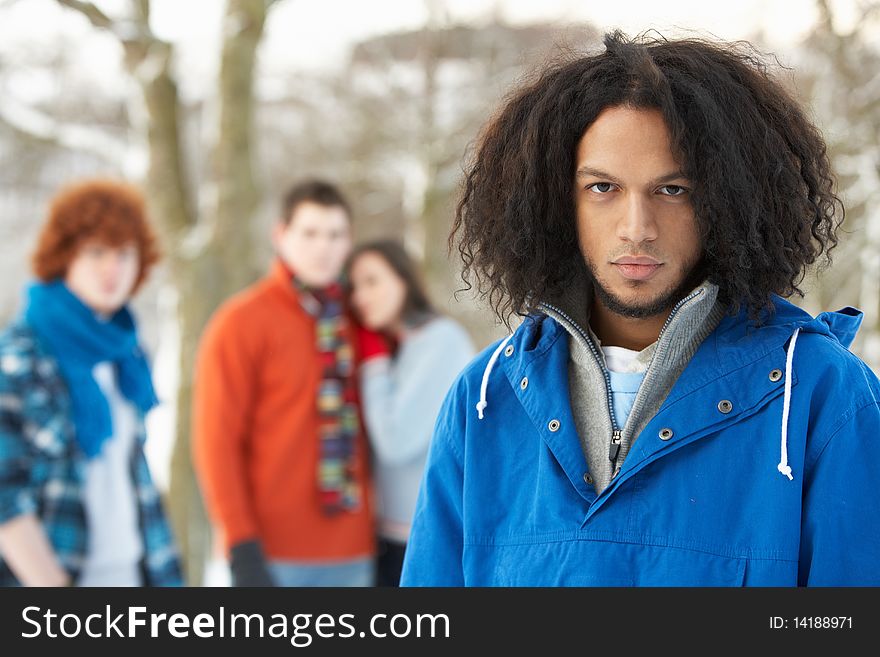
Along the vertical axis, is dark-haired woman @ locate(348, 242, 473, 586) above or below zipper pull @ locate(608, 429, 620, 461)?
above

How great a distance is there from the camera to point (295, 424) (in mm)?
3848

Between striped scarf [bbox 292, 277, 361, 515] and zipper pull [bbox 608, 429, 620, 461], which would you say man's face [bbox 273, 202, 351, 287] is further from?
zipper pull [bbox 608, 429, 620, 461]

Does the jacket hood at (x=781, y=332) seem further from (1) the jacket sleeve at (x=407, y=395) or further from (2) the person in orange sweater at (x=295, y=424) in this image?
(2) the person in orange sweater at (x=295, y=424)

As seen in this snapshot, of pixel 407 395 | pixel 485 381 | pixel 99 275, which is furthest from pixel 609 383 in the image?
pixel 99 275

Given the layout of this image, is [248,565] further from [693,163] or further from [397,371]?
[693,163]

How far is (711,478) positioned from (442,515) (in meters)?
0.53

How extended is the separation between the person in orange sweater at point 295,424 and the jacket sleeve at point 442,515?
1.96 meters

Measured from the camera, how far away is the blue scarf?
10.6 ft

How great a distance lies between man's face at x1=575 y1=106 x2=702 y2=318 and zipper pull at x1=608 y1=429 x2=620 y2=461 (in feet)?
0.69

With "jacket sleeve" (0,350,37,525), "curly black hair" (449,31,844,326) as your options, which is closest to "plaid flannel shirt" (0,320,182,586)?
"jacket sleeve" (0,350,37,525)

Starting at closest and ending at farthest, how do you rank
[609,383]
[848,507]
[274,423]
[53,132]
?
[848,507] → [609,383] → [274,423] → [53,132]

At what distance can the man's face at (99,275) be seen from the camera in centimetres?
346

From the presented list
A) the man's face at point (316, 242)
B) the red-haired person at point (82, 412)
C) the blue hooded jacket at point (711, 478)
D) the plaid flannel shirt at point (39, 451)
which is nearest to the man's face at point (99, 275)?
the red-haired person at point (82, 412)

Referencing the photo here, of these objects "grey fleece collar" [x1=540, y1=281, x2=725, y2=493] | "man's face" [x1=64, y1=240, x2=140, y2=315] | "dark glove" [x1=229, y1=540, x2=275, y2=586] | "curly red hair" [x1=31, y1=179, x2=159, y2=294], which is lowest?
"dark glove" [x1=229, y1=540, x2=275, y2=586]
